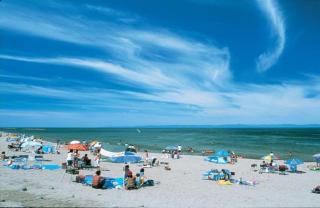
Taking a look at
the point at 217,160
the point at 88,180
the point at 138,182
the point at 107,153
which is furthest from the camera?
the point at 217,160

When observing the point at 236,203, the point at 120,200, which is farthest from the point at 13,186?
the point at 236,203

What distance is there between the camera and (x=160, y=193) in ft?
49.4

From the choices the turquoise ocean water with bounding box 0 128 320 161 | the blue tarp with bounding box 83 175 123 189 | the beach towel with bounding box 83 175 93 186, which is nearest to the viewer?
the blue tarp with bounding box 83 175 123 189

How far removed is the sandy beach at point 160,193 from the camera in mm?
12492

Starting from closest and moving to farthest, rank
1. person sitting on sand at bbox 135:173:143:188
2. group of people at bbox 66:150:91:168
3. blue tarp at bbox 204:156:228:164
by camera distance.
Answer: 1. person sitting on sand at bbox 135:173:143:188
2. group of people at bbox 66:150:91:168
3. blue tarp at bbox 204:156:228:164

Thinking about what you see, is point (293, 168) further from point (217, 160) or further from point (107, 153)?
point (107, 153)

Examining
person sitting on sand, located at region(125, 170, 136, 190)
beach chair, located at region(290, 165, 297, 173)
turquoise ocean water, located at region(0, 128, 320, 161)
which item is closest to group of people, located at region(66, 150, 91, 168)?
turquoise ocean water, located at region(0, 128, 320, 161)

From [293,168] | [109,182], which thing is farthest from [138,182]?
[293,168]

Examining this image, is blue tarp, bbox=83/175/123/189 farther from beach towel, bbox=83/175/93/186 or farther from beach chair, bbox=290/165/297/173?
beach chair, bbox=290/165/297/173

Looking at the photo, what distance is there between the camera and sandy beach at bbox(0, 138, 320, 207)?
12.5 meters

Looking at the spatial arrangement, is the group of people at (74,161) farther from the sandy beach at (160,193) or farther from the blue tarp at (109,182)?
the blue tarp at (109,182)

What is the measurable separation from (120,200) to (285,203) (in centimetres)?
695

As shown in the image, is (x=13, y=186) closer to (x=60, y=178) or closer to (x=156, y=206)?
(x=60, y=178)

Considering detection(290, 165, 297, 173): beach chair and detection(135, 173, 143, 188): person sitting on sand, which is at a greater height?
detection(135, 173, 143, 188): person sitting on sand
